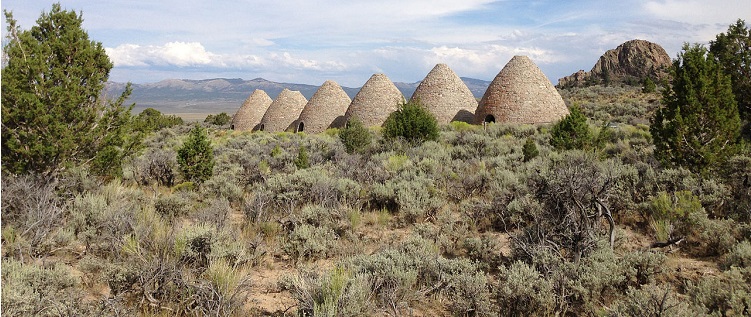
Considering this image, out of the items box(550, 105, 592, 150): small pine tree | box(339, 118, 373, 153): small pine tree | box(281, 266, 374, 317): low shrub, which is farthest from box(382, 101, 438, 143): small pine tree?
box(281, 266, 374, 317): low shrub

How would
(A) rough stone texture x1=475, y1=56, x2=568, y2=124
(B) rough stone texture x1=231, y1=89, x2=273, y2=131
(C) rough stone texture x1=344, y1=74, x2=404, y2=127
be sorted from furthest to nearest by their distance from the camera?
(B) rough stone texture x1=231, y1=89, x2=273, y2=131 → (C) rough stone texture x1=344, y1=74, x2=404, y2=127 → (A) rough stone texture x1=475, y1=56, x2=568, y2=124

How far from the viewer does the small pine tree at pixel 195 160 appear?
959cm

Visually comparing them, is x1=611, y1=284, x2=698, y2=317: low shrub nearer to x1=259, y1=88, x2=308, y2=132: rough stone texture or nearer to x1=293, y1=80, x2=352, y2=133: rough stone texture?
x1=293, y1=80, x2=352, y2=133: rough stone texture

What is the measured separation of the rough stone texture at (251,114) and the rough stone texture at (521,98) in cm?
1625

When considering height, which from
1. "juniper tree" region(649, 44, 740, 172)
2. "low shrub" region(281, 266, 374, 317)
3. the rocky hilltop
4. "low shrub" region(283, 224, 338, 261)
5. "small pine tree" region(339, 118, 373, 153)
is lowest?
"low shrub" region(283, 224, 338, 261)

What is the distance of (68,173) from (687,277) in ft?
28.3

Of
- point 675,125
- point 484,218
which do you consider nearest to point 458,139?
point 675,125

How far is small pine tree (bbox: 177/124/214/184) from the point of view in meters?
9.59

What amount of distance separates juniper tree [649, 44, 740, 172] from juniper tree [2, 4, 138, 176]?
10135mm

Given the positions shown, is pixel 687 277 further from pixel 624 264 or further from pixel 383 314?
pixel 383 314

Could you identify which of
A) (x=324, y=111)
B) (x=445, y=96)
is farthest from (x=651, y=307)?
(x=324, y=111)

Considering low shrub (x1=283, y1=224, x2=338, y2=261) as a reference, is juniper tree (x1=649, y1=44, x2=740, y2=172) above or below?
above

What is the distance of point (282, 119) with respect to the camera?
27.9 m

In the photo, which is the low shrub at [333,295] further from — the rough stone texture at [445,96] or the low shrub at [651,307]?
the rough stone texture at [445,96]
